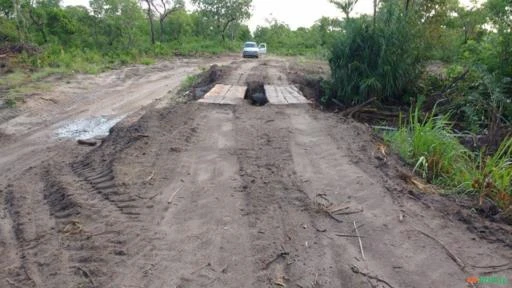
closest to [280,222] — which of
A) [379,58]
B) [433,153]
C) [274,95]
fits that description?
[433,153]

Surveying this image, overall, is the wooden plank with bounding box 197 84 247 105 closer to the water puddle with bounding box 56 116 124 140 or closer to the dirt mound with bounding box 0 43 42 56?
the water puddle with bounding box 56 116 124 140

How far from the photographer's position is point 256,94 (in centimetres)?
943

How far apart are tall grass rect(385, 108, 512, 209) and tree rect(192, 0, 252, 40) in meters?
38.9

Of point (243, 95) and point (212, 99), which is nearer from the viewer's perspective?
point (212, 99)

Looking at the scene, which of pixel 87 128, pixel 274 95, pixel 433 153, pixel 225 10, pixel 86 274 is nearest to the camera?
pixel 86 274

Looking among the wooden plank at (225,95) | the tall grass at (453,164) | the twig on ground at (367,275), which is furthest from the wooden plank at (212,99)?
the twig on ground at (367,275)

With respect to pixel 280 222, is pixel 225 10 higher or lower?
higher

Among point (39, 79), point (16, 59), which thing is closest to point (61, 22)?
point (16, 59)

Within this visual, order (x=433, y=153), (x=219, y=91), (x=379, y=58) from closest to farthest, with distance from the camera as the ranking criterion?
(x=433, y=153) < (x=379, y=58) < (x=219, y=91)

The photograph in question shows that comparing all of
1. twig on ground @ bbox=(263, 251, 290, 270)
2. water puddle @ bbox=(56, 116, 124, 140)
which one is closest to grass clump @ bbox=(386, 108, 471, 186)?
twig on ground @ bbox=(263, 251, 290, 270)

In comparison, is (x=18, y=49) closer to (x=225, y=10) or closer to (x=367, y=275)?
(x=367, y=275)

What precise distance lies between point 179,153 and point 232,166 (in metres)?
0.84

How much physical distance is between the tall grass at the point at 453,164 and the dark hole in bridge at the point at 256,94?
3.54 meters

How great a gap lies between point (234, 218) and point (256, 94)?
612 centimetres
